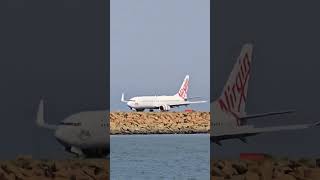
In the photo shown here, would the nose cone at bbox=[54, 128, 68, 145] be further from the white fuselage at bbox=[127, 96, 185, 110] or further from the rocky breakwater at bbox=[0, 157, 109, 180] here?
the white fuselage at bbox=[127, 96, 185, 110]

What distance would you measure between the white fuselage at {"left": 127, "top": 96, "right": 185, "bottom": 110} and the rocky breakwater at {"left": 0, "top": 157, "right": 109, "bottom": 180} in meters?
61.5

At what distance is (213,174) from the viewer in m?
5.42

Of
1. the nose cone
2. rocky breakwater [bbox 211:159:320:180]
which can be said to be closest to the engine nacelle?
the nose cone

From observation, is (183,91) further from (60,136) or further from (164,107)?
(60,136)

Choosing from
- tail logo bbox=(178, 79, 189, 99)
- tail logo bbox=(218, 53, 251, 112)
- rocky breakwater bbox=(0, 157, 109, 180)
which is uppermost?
tail logo bbox=(178, 79, 189, 99)

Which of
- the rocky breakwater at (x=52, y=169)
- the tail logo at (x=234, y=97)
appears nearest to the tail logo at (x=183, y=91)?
the tail logo at (x=234, y=97)

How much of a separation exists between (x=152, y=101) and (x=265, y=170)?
62733 mm

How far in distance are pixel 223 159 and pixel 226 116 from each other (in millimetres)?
13645

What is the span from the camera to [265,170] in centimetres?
530

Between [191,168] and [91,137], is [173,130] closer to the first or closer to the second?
[91,137]

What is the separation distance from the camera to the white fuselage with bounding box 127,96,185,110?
67.9 meters

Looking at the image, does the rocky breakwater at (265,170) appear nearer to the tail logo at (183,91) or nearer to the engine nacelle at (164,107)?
the engine nacelle at (164,107)

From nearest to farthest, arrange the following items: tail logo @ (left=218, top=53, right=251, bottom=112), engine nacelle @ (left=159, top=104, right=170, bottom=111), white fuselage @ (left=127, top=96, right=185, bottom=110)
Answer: tail logo @ (left=218, top=53, right=251, bottom=112) → engine nacelle @ (left=159, top=104, right=170, bottom=111) → white fuselage @ (left=127, top=96, right=185, bottom=110)

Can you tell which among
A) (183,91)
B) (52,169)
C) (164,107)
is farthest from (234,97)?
(183,91)
